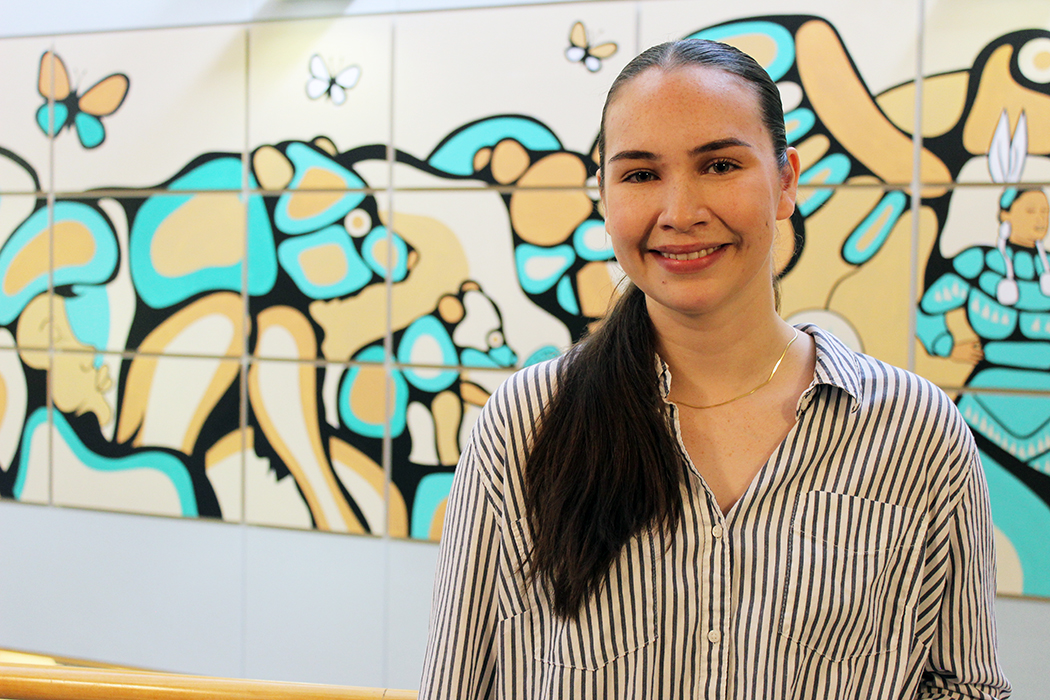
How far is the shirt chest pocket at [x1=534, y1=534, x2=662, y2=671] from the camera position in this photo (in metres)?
0.88

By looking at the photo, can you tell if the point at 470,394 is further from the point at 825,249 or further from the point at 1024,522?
the point at 1024,522

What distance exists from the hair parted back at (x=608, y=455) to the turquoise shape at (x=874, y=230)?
6.43 feet

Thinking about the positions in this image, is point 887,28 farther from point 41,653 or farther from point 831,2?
point 41,653

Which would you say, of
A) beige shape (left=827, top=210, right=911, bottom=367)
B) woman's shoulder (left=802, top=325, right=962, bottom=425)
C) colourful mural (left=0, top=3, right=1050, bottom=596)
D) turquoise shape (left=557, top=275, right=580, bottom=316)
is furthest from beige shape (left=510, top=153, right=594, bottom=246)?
woman's shoulder (left=802, top=325, right=962, bottom=425)

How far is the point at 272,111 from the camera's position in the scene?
319cm

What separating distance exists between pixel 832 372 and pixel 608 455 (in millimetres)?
283

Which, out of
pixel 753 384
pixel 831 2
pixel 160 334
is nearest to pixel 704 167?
pixel 753 384

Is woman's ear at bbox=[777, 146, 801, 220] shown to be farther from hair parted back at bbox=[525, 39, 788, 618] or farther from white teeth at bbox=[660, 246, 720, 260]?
white teeth at bbox=[660, 246, 720, 260]

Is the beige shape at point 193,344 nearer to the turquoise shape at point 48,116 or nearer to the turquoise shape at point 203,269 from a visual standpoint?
the turquoise shape at point 203,269

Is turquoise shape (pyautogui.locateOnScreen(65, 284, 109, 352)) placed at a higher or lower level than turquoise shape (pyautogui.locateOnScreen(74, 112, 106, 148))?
lower

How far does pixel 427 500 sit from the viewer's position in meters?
3.12

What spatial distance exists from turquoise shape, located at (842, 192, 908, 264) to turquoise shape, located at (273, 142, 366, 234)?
182 centimetres

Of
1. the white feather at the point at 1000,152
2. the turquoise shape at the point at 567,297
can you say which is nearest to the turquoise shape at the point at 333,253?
the turquoise shape at the point at 567,297

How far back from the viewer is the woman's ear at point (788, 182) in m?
0.95
